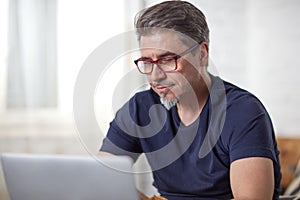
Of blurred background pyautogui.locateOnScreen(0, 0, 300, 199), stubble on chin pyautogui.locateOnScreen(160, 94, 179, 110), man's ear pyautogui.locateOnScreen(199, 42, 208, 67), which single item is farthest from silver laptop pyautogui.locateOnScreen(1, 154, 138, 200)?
blurred background pyautogui.locateOnScreen(0, 0, 300, 199)

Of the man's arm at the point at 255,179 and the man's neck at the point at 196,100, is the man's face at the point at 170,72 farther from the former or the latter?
the man's arm at the point at 255,179

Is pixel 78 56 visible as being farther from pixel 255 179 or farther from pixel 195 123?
pixel 255 179

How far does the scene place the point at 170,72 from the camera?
1.51 metres

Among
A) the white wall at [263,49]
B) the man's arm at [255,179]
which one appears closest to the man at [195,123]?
the man's arm at [255,179]

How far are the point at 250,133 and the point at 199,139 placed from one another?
0.20m

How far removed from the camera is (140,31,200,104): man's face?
1.49 m

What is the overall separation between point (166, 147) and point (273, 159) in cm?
38

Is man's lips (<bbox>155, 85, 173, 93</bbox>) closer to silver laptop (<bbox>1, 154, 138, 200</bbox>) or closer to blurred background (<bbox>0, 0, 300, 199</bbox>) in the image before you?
silver laptop (<bbox>1, 154, 138, 200</bbox>)

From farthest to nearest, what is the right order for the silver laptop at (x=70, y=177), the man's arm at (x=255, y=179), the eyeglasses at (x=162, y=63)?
the eyeglasses at (x=162, y=63) → the man's arm at (x=255, y=179) → the silver laptop at (x=70, y=177)

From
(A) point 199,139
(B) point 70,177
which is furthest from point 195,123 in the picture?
(B) point 70,177

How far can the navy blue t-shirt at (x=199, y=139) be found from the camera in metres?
1.40

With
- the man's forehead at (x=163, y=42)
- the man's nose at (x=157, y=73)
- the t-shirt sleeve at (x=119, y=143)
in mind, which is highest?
the man's forehead at (x=163, y=42)

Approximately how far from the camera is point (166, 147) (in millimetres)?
1641

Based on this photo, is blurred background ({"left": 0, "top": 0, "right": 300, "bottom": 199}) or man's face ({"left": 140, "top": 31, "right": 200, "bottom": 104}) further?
blurred background ({"left": 0, "top": 0, "right": 300, "bottom": 199})
